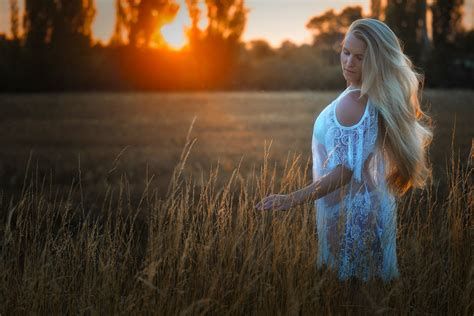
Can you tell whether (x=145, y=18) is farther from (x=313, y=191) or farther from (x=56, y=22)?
(x=313, y=191)

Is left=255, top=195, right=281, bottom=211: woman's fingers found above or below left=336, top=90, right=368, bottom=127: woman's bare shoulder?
below

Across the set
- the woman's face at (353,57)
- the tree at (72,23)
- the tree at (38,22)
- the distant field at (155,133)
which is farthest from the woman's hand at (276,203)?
the tree at (38,22)

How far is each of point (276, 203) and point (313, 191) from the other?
0.55ft

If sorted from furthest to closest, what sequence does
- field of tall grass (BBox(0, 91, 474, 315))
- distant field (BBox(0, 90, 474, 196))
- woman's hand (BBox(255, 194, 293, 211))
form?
1. distant field (BBox(0, 90, 474, 196))
2. field of tall grass (BBox(0, 91, 474, 315))
3. woman's hand (BBox(255, 194, 293, 211))

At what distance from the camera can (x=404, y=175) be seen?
9.29 ft

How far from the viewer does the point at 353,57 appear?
2703 millimetres

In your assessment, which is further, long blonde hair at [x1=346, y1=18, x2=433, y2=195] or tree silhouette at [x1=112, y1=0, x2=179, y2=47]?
tree silhouette at [x1=112, y1=0, x2=179, y2=47]

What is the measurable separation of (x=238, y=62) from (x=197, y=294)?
104ft

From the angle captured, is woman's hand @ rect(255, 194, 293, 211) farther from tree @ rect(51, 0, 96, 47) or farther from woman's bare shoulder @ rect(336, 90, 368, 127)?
tree @ rect(51, 0, 96, 47)

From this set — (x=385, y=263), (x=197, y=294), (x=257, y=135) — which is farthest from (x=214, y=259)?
(x=257, y=135)

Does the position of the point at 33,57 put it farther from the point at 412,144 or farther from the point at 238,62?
the point at 412,144

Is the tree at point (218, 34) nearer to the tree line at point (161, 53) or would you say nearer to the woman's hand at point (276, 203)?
the tree line at point (161, 53)

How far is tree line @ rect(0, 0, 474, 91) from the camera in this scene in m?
31.9

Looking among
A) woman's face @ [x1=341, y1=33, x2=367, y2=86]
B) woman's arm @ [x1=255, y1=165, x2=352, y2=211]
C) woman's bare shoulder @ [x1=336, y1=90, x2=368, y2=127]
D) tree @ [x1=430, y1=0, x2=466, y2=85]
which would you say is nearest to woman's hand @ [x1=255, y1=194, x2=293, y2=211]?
woman's arm @ [x1=255, y1=165, x2=352, y2=211]
